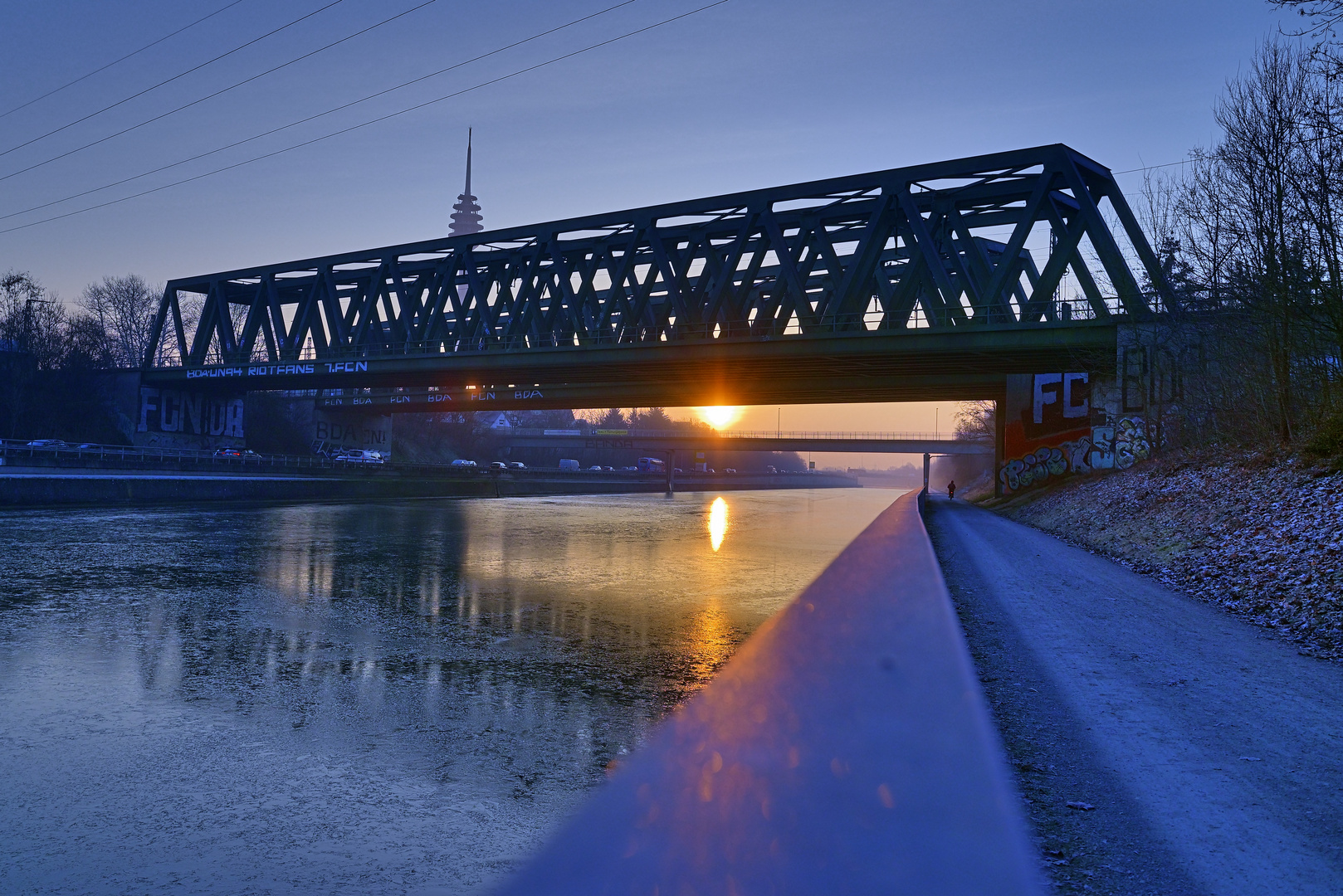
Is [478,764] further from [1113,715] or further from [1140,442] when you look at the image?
[1140,442]

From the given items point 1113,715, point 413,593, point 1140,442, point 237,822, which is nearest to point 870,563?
point 413,593

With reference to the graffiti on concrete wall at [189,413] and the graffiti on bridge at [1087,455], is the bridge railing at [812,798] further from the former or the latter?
the graffiti on concrete wall at [189,413]

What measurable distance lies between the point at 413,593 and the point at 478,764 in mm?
8961

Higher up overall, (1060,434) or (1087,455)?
(1060,434)

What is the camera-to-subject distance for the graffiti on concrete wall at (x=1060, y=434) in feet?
127

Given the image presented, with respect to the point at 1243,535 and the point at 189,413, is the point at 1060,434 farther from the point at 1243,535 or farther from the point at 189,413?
the point at 189,413

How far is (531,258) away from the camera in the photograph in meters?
53.0

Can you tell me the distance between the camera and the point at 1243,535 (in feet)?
53.5

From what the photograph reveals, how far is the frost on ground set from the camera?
11.7 metres

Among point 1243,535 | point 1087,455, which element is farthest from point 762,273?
point 1243,535

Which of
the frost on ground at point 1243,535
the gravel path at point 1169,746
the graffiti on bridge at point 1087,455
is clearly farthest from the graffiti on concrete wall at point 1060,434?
the gravel path at point 1169,746

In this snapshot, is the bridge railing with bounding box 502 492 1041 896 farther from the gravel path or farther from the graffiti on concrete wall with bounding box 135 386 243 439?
the graffiti on concrete wall with bounding box 135 386 243 439

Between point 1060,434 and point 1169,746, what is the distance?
41.5 metres

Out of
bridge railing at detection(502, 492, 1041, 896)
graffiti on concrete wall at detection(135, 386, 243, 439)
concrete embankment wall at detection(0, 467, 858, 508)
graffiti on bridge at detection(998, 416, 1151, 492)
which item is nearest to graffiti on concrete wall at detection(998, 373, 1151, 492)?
graffiti on bridge at detection(998, 416, 1151, 492)
